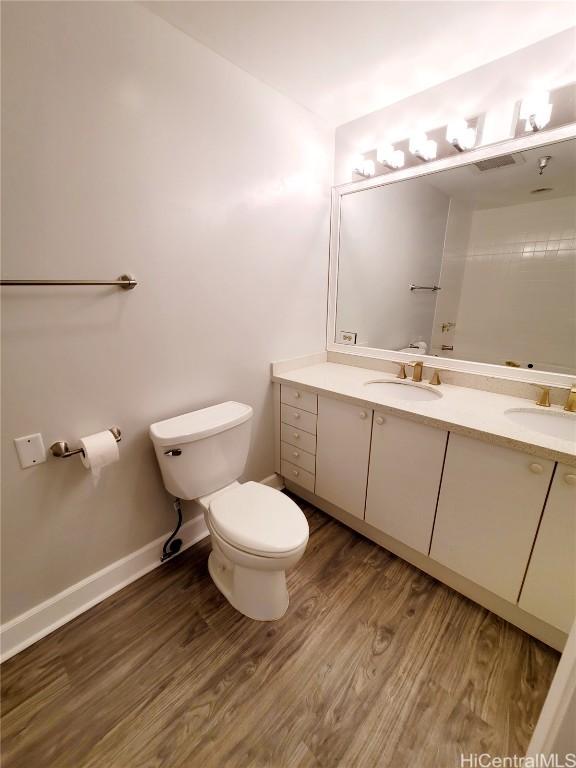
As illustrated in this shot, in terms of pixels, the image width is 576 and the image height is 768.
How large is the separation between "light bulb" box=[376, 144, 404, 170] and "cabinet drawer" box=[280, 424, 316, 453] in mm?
1546

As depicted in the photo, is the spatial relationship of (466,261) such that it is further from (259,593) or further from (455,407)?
(259,593)

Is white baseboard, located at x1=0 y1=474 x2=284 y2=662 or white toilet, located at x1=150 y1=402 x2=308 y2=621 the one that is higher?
white toilet, located at x1=150 y1=402 x2=308 y2=621

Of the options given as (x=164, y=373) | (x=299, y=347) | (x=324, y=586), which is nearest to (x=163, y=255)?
(x=164, y=373)

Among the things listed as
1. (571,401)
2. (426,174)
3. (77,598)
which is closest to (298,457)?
(77,598)

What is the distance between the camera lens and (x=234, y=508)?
127 cm

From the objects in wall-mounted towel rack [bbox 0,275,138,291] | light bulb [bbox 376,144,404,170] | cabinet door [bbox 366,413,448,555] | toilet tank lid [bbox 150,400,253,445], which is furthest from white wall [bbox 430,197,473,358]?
wall-mounted towel rack [bbox 0,275,138,291]

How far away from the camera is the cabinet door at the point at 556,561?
3.33 ft

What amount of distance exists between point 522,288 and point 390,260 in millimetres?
765

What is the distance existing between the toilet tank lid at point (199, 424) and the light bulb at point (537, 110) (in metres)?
1.69

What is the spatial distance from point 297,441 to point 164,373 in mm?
853

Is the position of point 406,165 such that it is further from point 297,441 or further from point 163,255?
point 297,441

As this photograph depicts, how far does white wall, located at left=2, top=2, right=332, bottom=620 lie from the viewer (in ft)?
3.18

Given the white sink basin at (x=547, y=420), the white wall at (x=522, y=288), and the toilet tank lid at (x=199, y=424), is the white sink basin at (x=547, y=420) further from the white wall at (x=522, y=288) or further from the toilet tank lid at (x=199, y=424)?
the toilet tank lid at (x=199, y=424)

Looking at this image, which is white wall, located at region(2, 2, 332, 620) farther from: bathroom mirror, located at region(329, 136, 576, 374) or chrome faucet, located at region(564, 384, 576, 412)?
chrome faucet, located at region(564, 384, 576, 412)
